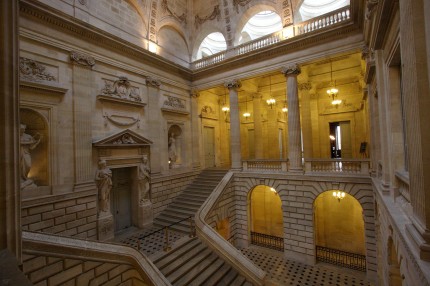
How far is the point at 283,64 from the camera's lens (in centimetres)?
1223

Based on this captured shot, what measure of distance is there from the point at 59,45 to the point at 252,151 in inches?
609

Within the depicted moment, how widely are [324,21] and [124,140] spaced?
11.8 m

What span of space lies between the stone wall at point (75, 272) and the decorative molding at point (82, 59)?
772 cm

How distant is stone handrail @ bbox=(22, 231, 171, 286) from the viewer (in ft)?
16.4

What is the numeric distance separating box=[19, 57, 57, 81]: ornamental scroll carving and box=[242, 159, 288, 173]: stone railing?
34.9 ft

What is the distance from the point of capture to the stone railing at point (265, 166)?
39.5 feet

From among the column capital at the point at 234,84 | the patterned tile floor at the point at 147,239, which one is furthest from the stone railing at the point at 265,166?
the patterned tile floor at the point at 147,239

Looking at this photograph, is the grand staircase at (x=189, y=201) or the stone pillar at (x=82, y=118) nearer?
the stone pillar at (x=82, y=118)

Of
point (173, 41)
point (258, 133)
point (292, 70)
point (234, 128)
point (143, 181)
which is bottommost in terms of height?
point (143, 181)

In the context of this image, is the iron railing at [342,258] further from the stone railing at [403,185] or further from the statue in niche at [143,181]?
the statue in niche at [143,181]

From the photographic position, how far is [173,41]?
14.8 m

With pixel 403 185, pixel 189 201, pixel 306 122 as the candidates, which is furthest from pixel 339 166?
pixel 189 201

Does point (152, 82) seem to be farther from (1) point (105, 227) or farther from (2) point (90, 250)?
(2) point (90, 250)

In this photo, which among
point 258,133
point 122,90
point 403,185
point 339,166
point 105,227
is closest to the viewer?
point 403,185
